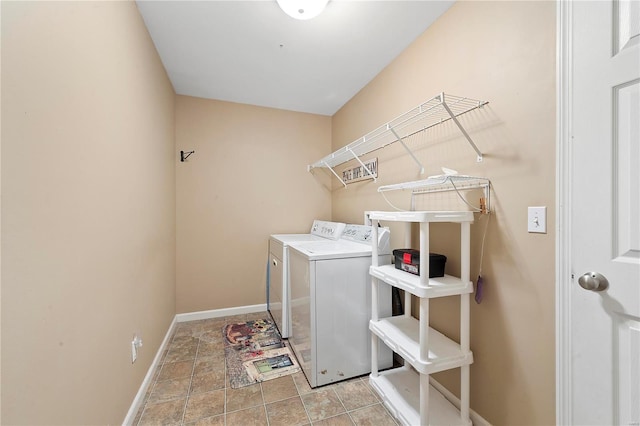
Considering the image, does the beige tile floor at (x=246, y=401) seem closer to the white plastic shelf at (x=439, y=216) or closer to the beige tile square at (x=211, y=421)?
the beige tile square at (x=211, y=421)

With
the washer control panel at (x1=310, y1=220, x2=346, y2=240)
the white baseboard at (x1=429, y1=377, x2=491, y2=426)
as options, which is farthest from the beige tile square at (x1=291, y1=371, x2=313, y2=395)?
the washer control panel at (x1=310, y1=220, x2=346, y2=240)

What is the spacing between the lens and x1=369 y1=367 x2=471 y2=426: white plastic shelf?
137 cm

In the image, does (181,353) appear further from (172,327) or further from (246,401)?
(246,401)

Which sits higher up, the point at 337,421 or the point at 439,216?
the point at 439,216

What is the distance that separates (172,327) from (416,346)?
2.33 meters

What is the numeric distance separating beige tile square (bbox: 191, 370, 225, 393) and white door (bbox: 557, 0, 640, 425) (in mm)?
1854

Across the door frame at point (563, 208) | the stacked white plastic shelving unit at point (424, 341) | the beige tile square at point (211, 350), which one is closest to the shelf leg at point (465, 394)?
the stacked white plastic shelving unit at point (424, 341)

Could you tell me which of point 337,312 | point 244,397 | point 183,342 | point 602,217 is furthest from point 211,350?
point 602,217

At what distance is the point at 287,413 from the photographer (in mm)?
1498

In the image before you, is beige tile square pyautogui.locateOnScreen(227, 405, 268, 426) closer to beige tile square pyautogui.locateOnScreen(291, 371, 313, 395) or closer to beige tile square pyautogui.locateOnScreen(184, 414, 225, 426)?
beige tile square pyautogui.locateOnScreen(184, 414, 225, 426)

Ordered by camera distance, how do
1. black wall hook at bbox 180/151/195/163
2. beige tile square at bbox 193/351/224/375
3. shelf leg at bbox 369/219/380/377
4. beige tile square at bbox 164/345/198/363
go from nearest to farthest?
1. shelf leg at bbox 369/219/380/377
2. beige tile square at bbox 193/351/224/375
3. beige tile square at bbox 164/345/198/363
4. black wall hook at bbox 180/151/195/163

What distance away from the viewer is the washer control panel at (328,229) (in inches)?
101

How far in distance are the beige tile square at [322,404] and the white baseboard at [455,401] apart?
0.63 meters

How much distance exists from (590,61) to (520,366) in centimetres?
130
